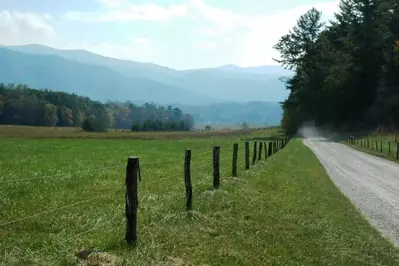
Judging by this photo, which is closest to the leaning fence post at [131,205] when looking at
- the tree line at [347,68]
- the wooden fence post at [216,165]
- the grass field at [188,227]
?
the grass field at [188,227]

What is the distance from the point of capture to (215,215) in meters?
13.5

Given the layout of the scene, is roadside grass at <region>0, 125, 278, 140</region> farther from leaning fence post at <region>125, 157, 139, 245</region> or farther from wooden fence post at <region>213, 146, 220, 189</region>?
leaning fence post at <region>125, 157, 139, 245</region>

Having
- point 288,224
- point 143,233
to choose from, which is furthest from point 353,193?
point 143,233

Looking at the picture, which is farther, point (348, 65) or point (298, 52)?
point (298, 52)

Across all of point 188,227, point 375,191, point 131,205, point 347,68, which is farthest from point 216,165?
point 347,68

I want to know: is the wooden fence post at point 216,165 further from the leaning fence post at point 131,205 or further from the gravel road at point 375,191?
the leaning fence post at point 131,205

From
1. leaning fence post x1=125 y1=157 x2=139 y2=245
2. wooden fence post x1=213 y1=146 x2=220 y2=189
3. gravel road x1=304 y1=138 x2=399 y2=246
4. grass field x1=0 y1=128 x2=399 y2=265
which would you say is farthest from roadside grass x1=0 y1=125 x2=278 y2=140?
leaning fence post x1=125 y1=157 x2=139 y2=245

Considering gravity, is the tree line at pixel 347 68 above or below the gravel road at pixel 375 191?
above

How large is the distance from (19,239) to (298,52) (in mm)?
123664

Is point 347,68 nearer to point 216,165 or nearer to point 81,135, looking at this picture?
point 81,135

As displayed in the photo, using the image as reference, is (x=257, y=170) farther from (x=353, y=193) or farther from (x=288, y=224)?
(x=288, y=224)

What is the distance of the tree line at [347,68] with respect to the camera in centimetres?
9944

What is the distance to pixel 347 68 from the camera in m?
106

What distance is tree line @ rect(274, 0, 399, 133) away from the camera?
99.4 m
